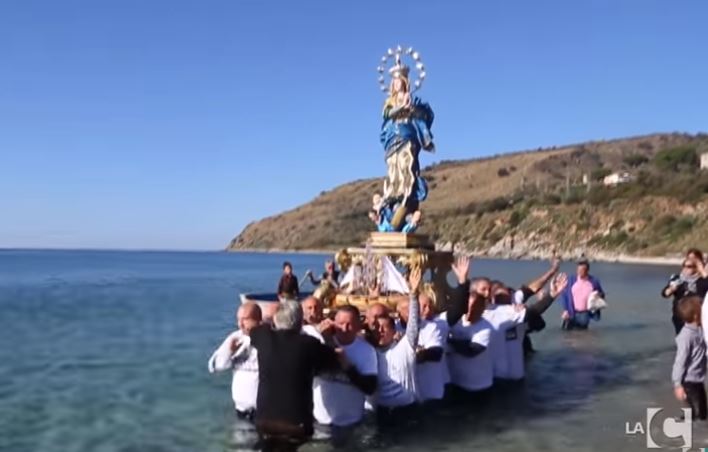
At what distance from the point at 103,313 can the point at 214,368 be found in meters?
20.2

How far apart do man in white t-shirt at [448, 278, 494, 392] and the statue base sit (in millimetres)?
3031

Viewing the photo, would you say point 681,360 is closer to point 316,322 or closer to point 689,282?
point 689,282

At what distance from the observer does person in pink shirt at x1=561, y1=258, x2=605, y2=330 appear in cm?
1658

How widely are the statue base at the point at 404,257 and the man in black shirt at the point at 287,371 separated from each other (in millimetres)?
6869

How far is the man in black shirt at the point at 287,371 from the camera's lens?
5.88 m

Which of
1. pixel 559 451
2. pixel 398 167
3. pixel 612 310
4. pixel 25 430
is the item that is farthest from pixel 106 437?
pixel 612 310

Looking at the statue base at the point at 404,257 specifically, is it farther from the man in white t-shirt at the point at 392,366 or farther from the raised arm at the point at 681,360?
the raised arm at the point at 681,360

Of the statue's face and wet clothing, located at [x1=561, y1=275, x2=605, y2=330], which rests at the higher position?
the statue's face

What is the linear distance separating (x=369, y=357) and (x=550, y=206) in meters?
90.4

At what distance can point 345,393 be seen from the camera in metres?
7.62

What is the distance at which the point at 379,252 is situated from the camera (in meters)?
13.5

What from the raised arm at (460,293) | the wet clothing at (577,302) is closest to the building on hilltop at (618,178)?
the wet clothing at (577,302)

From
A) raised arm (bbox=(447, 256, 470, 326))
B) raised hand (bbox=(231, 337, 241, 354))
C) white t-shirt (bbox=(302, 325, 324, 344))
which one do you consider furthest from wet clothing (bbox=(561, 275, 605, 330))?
raised hand (bbox=(231, 337, 241, 354))

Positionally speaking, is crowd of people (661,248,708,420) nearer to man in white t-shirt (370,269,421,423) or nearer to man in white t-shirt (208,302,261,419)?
man in white t-shirt (370,269,421,423)
